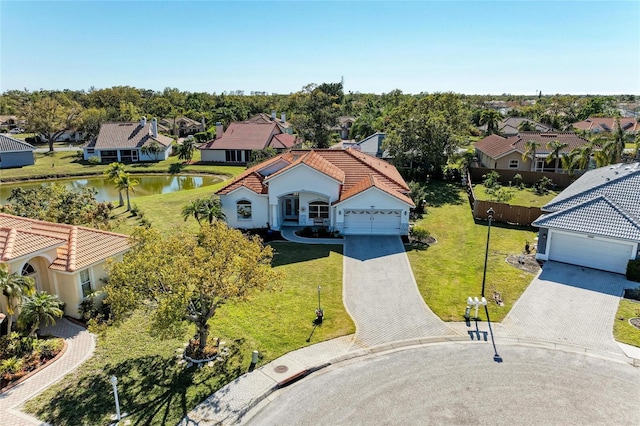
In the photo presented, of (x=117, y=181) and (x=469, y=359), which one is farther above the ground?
(x=117, y=181)

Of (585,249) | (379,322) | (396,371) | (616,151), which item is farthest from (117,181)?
(616,151)

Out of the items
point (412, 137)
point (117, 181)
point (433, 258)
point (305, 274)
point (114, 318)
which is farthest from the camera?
point (412, 137)

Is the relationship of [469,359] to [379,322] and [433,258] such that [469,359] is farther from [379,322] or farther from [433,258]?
[433,258]

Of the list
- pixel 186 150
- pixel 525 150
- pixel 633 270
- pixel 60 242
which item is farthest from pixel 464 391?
pixel 186 150

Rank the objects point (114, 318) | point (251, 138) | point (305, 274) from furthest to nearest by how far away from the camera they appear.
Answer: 1. point (251, 138)
2. point (305, 274)
3. point (114, 318)

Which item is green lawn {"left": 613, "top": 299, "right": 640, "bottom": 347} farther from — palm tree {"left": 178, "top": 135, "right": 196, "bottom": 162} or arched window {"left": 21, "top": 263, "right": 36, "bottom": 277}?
palm tree {"left": 178, "top": 135, "right": 196, "bottom": 162}

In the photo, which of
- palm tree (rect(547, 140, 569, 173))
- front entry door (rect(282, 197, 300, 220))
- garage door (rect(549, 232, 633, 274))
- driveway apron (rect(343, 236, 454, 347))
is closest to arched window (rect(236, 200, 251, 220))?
front entry door (rect(282, 197, 300, 220))

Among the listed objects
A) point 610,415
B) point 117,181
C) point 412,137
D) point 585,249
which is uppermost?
point 412,137

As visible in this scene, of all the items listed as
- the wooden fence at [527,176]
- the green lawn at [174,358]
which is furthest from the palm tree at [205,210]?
the wooden fence at [527,176]

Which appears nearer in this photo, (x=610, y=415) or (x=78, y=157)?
(x=610, y=415)
